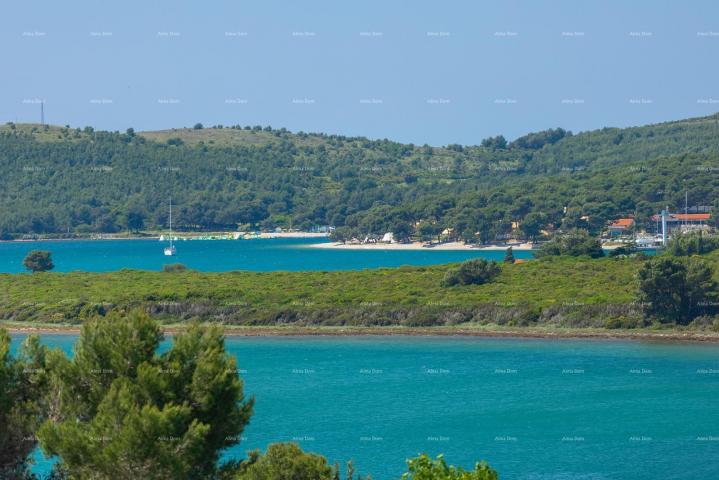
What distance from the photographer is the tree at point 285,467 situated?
16438 mm

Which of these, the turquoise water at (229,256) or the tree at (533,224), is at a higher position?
the tree at (533,224)

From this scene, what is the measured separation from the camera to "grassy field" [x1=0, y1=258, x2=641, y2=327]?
47.6 m

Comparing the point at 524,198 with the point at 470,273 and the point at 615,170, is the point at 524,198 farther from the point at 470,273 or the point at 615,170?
the point at 470,273

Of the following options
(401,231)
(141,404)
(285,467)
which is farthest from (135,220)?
(141,404)

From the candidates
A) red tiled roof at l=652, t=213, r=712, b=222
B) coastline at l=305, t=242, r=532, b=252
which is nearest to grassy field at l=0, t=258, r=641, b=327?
coastline at l=305, t=242, r=532, b=252

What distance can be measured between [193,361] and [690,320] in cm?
3180

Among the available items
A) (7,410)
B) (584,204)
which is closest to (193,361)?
(7,410)

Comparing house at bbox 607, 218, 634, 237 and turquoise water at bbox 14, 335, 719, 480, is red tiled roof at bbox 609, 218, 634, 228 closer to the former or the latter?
house at bbox 607, 218, 634, 237

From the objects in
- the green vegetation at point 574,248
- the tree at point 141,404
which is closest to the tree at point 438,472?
the tree at point 141,404

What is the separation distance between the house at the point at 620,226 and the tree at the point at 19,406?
99.2 meters

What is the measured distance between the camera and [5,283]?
60.3 meters

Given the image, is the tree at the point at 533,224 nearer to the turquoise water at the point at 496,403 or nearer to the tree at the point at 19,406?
the turquoise water at the point at 496,403

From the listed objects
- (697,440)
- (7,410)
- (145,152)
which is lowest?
(697,440)

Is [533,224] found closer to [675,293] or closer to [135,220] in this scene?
[675,293]
